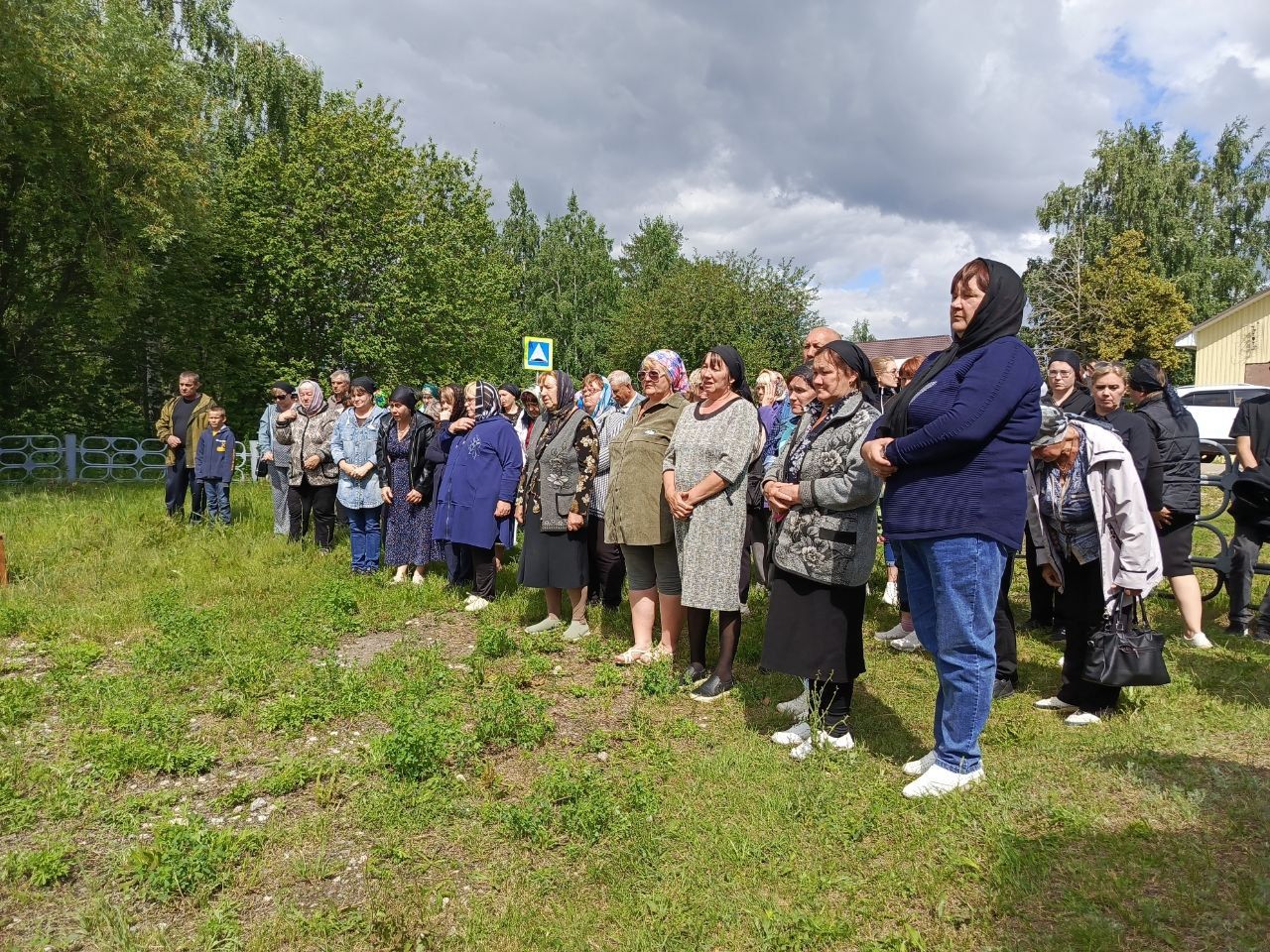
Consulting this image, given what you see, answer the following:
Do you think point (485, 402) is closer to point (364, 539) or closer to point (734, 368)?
point (364, 539)

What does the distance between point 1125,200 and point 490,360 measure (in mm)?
29236

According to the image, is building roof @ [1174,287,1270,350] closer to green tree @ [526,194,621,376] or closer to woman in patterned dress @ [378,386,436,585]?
green tree @ [526,194,621,376]

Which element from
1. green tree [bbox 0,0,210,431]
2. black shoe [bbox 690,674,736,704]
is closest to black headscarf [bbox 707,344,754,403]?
black shoe [bbox 690,674,736,704]

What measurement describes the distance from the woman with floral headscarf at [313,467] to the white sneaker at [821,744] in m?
5.84

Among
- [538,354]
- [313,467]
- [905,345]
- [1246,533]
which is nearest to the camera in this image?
[1246,533]

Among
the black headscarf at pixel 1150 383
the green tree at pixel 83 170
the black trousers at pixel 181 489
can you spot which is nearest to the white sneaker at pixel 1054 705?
the black headscarf at pixel 1150 383

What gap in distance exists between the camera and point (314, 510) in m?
8.55

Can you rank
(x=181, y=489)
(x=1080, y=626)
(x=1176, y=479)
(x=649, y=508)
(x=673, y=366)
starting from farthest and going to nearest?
(x=181, y=489), (x=1176, y=479), (x=673, y=366), (x=649, y=508), (x=1080, y=626)

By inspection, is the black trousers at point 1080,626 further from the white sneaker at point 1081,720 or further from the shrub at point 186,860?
the shrub at point 186,860

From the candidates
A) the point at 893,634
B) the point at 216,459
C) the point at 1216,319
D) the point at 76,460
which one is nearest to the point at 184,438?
the point at 216,459

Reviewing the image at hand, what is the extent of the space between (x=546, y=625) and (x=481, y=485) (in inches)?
52.1

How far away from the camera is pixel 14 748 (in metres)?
4.04

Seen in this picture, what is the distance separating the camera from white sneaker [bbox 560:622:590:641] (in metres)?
6.06

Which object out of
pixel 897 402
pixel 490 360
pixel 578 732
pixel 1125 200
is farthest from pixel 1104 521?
pixel 1125 200
